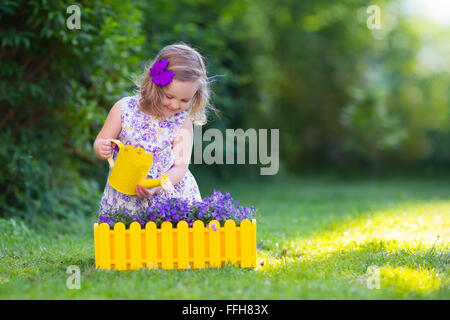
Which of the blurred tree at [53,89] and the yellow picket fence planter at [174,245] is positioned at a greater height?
the blurred tree at [53,89]

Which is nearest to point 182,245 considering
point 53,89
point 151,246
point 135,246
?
point 151,246

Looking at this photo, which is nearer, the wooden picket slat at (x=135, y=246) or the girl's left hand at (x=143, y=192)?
the wooden picket slat at (x=135, y=246)

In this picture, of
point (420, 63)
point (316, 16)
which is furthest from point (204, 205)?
point (420, 63)

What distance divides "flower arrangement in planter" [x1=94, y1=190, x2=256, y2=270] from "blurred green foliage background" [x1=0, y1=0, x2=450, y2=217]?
2.62 metres

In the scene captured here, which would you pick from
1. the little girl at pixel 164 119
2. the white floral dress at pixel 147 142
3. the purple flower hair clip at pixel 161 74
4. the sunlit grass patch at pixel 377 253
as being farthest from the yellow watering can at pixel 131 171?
the sunlit grass patch at pixel 377 253

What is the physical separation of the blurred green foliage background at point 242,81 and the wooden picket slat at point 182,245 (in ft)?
9.16

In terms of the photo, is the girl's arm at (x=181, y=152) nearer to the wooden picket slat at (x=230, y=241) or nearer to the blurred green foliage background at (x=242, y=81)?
the wooden picket slat at (x=230, y=241)

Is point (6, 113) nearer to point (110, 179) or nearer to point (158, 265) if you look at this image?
point (110, 179)

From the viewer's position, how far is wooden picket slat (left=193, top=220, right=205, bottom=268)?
11.1ft

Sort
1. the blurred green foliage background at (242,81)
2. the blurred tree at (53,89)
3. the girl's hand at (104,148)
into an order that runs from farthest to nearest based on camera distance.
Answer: the blurred green foliage background at (242,81), the blurred tree at (53,89), the girl's hand at (104,148)

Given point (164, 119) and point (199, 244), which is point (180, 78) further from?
point (199, 244)

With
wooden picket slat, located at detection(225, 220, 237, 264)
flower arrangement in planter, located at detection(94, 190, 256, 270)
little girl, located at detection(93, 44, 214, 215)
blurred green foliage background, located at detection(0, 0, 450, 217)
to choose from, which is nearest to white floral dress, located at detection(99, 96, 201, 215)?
little girl, located at detection(93, 44, 214, 215)

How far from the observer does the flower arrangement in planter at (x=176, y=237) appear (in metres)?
3.35

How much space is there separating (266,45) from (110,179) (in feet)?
29.8
